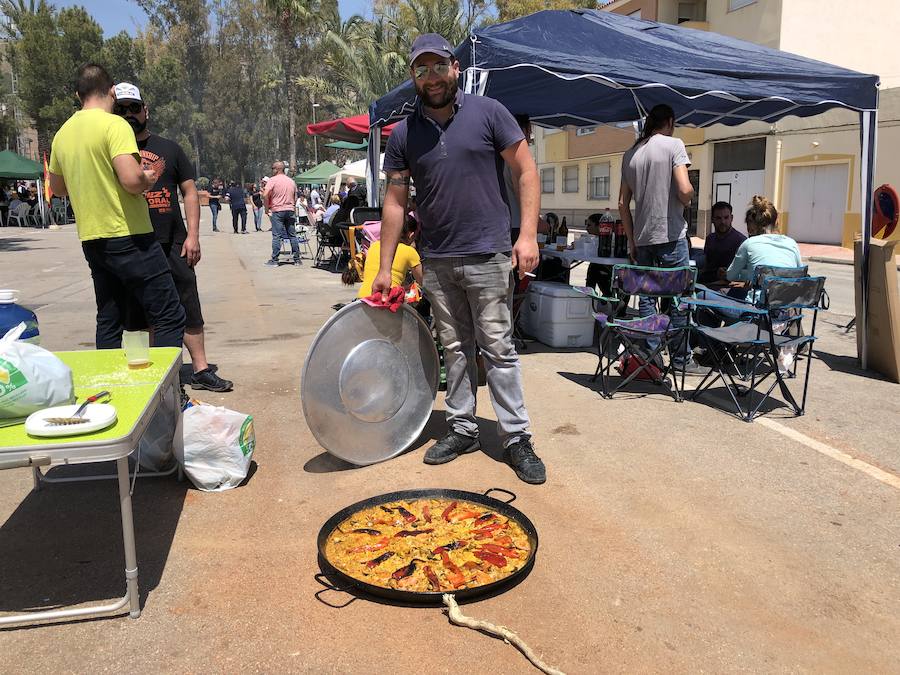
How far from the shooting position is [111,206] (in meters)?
3.90

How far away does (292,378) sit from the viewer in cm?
581

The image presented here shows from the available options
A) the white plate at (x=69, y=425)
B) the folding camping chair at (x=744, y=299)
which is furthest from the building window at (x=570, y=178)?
the white plate at (x=69, y=425)

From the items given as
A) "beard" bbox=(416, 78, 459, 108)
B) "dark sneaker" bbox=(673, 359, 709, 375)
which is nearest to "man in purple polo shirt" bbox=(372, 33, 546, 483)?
"beard" bbox=(416, 78, 459, 108)

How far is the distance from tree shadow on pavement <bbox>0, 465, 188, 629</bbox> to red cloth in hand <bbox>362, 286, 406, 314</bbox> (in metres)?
1.33

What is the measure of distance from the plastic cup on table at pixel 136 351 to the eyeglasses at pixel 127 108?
1845 mm

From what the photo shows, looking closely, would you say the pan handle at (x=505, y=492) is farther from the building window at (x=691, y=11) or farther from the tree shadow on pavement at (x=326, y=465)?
the building window at (x=691, y=11)

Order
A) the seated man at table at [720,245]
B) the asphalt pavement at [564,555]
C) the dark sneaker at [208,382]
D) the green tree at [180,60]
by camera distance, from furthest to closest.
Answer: the green tree at [180,60] < the seated man at table at [720,245] < the dark sneaker at [208,382] < the asphalt pavement at [564,555]

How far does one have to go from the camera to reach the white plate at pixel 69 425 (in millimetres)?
2275

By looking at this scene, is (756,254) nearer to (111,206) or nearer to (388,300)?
(388,300)

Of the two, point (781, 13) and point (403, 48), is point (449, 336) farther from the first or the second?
point (403, 48)

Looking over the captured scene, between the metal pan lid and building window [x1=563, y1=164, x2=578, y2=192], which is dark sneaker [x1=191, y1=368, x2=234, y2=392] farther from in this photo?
building window [x1=563, y1=164, x2=578, y2=192]

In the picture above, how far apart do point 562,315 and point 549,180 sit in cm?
3092

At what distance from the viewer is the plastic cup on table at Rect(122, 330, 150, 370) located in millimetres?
3158

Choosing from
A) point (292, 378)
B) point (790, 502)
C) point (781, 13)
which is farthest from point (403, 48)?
point (790, 502)
